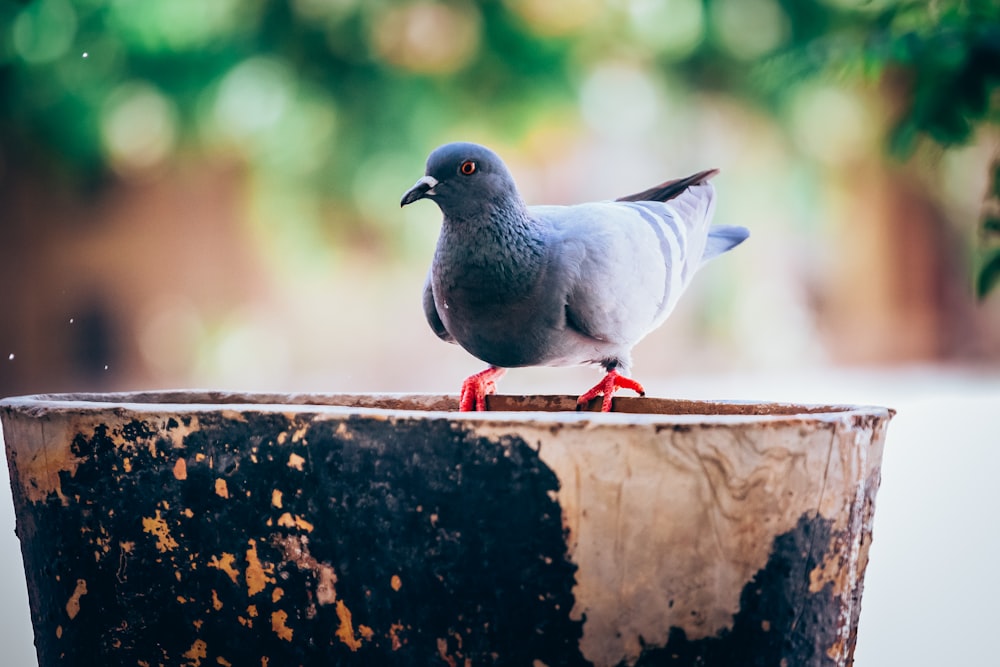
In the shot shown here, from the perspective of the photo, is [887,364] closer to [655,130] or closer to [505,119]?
[655,130]

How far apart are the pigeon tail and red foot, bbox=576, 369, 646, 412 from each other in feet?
1.77

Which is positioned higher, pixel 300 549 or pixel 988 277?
pixel 988 277

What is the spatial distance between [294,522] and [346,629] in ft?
0.49

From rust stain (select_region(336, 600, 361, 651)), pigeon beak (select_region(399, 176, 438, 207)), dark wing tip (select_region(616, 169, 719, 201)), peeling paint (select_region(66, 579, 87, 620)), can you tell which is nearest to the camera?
rust stain (select_region(336, 600, 361, 651))

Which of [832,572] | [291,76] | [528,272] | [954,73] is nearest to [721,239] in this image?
[954,73]

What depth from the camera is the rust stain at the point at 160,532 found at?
138 centimetres

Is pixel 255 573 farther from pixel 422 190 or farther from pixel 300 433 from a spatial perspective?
pixel 422 190

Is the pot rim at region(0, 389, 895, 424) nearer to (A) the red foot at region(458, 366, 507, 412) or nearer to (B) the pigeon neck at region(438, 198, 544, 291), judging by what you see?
(A) the red foot at region(458, 366, 507, 412)

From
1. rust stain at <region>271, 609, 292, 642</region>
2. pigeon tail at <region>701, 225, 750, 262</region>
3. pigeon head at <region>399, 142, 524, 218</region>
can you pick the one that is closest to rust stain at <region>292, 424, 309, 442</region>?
rust stain at <region>271, 609, 292, 642</region>

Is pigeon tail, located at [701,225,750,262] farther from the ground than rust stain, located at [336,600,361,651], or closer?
farther from the ground

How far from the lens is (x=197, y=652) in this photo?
1.39 m

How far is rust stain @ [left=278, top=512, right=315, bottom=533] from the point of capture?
1312 millimetres

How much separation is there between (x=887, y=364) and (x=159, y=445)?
708cm

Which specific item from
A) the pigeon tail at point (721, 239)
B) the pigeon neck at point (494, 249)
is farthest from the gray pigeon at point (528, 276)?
the pigeon tail at point (721, 239)
